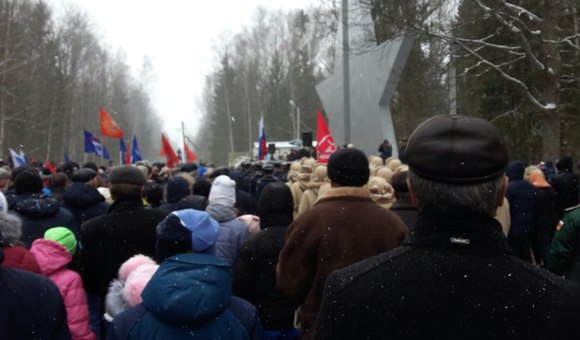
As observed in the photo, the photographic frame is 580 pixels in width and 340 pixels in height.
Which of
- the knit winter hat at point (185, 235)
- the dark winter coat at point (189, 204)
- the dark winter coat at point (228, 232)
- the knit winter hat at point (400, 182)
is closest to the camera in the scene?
the knit winter hat at point (185, 235)

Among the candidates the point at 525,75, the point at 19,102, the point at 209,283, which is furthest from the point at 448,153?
the point at 19,102

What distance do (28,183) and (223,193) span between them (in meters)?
2.17

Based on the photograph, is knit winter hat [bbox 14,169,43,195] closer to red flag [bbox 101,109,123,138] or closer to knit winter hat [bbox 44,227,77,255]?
knit winter hat [bbox 44,227,77,255]

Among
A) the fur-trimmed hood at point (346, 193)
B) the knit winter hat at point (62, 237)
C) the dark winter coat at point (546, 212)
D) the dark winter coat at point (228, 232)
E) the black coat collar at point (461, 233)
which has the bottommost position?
the dark winter coat at point (546, 212)

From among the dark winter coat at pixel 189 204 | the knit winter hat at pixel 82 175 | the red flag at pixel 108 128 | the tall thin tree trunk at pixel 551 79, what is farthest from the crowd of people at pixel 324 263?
the red flag at pixel 108 128

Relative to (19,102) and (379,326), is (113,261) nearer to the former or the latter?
(379,326)

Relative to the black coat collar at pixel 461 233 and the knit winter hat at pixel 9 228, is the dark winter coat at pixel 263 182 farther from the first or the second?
the black coat collar at pixel 461 233

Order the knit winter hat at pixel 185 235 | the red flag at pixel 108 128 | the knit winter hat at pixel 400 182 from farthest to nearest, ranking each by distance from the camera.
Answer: the red flag at pixel 108 128
the knit winter hat at pixel 400 182
the knit winter hat at pixel 185 235

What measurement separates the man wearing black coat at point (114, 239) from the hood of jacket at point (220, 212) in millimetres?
781

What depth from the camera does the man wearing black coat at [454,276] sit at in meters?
1.52

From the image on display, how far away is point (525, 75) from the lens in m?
24.8

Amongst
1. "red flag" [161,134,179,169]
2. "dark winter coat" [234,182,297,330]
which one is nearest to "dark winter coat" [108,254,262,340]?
"dark winter coat" [234,182,297,330]

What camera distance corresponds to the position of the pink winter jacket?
3.83 metres

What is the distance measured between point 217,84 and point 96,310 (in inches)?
2818
